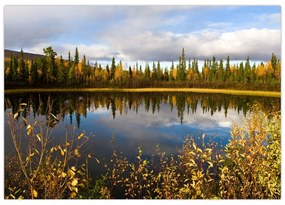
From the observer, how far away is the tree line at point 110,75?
31.1ft

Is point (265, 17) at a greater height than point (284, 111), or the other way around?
point (265, 17)

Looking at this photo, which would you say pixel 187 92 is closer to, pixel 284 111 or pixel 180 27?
pixel 180 27

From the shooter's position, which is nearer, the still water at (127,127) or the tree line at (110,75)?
the still water at (127,127)

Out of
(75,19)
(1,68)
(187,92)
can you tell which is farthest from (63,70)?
(187,92)

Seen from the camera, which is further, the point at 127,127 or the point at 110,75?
the point at 110,75

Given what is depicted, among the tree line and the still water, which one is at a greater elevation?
the tree line

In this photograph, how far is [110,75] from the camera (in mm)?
20016

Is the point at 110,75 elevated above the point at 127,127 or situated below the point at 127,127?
above

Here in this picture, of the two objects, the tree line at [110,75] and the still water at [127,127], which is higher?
the tree line at [110,75]

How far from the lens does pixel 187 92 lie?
25125 millimetres

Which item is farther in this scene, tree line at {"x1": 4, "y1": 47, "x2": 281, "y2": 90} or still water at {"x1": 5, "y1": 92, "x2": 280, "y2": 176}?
tree line at {"x1": 4, "y1": 47, "x2": 281, "y2": 90}

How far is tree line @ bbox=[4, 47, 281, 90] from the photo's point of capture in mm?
9477
